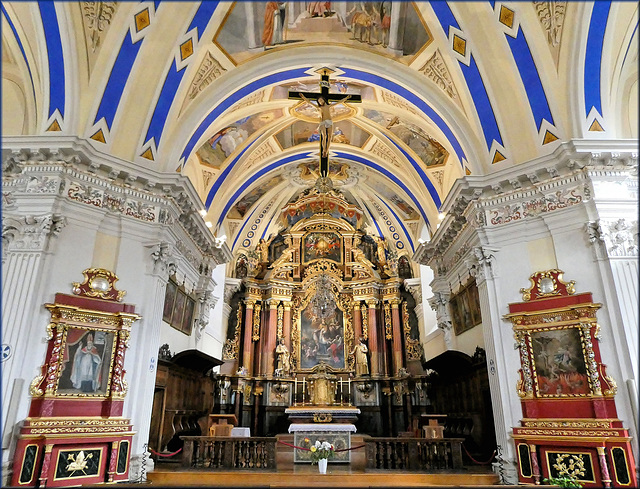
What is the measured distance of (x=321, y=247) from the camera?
61.0 ft

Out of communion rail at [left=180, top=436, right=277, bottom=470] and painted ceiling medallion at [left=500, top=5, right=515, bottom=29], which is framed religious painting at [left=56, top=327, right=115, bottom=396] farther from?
painted ceiling medallion at [left=500, top=5, right=515, bottom=29]

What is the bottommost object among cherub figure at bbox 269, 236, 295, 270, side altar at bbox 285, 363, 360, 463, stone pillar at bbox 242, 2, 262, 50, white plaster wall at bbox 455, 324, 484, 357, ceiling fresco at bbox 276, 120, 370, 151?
side altar at bbox 285, 363, 360, 463

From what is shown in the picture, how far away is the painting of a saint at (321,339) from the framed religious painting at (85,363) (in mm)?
9144

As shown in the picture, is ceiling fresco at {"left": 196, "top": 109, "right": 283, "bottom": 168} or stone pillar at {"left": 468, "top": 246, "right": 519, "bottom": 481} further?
ceiling fresco at {"left": 196, "top": 109, "right": 283, "bottom": 168}

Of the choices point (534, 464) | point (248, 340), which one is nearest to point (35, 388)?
point (534, 464)

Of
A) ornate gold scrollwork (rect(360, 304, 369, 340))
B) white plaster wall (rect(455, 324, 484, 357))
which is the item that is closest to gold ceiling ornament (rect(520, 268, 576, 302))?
white plaster wall (rect(455, 324, 484, 357))

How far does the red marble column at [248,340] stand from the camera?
16422 mm

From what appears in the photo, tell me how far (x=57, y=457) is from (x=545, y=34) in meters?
11.6

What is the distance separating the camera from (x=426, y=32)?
389 inches

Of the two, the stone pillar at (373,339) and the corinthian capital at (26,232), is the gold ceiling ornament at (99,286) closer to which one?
the corinthian capital at (26,232)

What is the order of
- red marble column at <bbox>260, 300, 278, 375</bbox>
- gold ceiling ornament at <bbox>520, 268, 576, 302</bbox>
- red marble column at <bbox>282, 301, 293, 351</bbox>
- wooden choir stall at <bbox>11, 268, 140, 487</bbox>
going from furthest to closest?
red marble column at <bbox>282, 301, 293, 351</bbox> < red marble column at <bbox>260, 300, 278, 375</bbox> < gold ceiling ornament at <bbox>520, 268, 576, 302</bbox> < wooden choir stall at <bbox>11, 268, 140, 487</bbox>

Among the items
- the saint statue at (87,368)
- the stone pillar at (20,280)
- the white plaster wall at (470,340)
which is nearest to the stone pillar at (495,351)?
the white plaster wall at (470,340)

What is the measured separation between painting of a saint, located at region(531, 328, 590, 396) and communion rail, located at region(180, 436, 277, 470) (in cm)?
538

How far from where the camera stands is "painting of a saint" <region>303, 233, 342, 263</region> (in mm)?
18547
